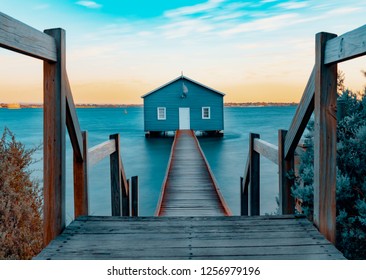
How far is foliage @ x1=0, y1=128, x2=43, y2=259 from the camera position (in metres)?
4.59

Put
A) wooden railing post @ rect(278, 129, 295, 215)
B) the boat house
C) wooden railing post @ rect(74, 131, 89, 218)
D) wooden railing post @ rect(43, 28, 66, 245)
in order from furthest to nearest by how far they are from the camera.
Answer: the boat house < wooden railing post @ rect(278, 129, 295, 215) < wooden railing post @ rect(74, 131, 89, 218) < wooden railing post @ rect(43, 28, 66, 245)

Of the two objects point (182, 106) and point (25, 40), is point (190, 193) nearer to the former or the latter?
point (25, 40)

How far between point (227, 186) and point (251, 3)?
8482 mm

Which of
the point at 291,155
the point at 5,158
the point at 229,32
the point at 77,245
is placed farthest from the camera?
the point at 229,32

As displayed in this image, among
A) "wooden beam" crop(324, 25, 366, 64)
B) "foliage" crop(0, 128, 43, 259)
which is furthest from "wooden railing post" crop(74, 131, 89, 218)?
"wooden beam" crop(324, 25, 366, 64)

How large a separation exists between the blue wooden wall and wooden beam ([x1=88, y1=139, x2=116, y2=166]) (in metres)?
25.9

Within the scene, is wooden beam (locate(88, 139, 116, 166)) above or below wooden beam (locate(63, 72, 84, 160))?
below

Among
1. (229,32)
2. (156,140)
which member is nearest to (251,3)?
(229,32)

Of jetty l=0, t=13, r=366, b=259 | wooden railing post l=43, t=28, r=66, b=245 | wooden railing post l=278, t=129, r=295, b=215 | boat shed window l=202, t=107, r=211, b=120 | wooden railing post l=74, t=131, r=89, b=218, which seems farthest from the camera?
boat shed window l=202, t=107, r=211, b=120

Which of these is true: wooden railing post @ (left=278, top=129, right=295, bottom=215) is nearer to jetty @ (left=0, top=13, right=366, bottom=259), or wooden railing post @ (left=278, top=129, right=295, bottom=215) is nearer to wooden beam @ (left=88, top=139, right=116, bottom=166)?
jetty @ (left=0, top=13, right=366, bottom=259)

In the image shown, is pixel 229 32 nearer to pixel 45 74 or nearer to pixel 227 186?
pixel 227 186

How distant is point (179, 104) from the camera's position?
3086 centimetres

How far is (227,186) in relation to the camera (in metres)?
16.9

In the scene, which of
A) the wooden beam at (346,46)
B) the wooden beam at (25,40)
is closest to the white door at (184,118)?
the wooden beam at (25,40)
